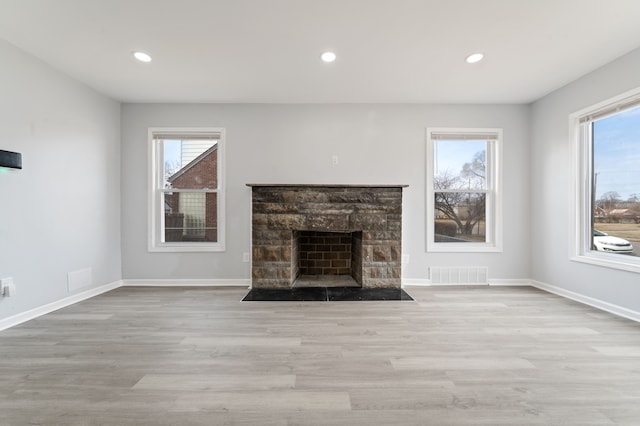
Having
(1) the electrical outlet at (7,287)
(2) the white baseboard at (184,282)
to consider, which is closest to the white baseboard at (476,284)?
(2) the white baseboard at (184,282)

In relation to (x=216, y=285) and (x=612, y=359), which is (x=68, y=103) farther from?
(x=612, y=359)

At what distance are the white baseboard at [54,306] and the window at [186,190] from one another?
2.50ft

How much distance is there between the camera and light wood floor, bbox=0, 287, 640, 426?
4.58 ft

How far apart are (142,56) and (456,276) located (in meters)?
4.27

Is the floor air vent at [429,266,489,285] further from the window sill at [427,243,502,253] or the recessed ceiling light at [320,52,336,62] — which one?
the recessed ceiling light at [320,52,336,62]

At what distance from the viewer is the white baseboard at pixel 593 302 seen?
2571 millimetres

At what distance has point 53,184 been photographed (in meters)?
2.84

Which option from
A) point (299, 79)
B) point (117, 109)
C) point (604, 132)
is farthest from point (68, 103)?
point (604, 132)

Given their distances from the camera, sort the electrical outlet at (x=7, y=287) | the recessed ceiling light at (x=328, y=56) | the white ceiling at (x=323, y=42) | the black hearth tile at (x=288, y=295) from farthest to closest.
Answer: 1. the black hearth tile at (x=288, y=295)
2. the recessed ceiling light at (x=328, y=56)
3. the electrical outlet at (x=7, y=287)
4. the white ceiling at (x=323, y=42)

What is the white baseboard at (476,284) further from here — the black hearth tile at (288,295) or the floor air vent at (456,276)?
the black hearth tile at (288,295)

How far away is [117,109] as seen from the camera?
3.69 m

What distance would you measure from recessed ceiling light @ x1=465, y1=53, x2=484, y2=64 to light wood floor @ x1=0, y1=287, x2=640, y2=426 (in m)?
2.40

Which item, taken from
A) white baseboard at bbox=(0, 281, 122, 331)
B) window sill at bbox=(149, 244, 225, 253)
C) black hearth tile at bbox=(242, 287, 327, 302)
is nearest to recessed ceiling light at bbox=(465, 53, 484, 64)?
black hearth tile at bbox=(242, 287, 327, 302)

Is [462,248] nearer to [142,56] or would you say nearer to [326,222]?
[326,222]
